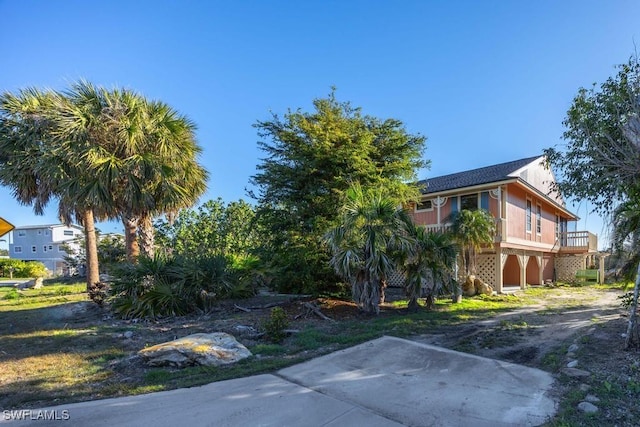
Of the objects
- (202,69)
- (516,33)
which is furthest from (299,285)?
(516,33)

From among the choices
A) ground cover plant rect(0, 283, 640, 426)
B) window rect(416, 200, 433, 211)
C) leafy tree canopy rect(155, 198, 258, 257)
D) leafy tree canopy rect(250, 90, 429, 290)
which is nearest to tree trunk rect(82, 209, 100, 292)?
ground cover plant rect(0, 283, 640, 426)

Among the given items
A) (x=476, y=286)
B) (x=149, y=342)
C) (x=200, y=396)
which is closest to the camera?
(x=200, y=396)

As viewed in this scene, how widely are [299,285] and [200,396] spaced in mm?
6897

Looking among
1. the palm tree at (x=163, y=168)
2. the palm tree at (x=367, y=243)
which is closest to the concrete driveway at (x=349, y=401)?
the palm tree at (x=367, y=243)

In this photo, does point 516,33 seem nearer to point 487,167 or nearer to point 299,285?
point 299,285

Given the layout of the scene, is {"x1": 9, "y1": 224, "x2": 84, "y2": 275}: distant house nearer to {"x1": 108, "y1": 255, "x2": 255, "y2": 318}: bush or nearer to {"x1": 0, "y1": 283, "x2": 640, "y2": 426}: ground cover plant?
{"x1": 0, "y1": 283, "x2": 640, "y2": 426}: ground cover plant

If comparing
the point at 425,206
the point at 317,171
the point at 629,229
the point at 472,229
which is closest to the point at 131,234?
the point at 317,171

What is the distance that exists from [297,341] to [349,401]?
2.74m

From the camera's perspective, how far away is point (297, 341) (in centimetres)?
636

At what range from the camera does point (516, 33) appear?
30.0ft

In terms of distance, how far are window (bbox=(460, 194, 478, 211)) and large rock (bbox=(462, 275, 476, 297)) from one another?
144 inches

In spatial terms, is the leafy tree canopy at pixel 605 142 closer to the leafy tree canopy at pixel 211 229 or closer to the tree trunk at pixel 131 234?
the tree trunk at pixel 131 234

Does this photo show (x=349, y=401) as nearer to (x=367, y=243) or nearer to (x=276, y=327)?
(x=276, y=327)

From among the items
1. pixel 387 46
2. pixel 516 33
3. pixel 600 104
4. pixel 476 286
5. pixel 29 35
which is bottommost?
pixel 476 286
